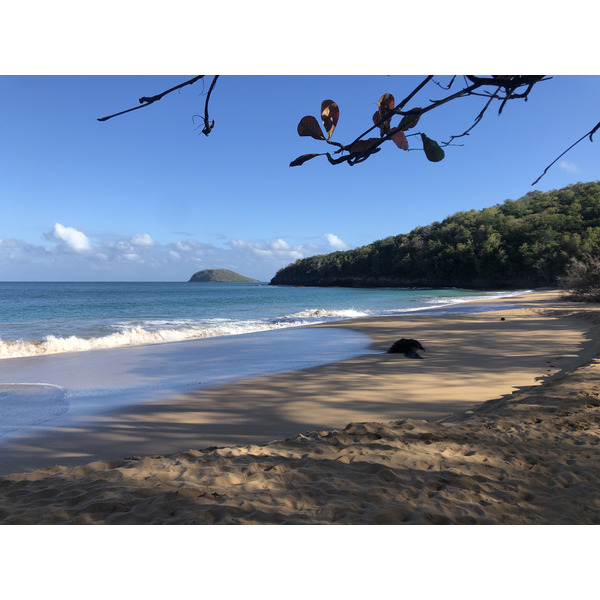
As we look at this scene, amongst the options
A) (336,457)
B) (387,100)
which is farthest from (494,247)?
(387,100)

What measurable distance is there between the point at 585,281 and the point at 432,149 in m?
21.4

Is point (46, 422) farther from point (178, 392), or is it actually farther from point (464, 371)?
point (464, 371)


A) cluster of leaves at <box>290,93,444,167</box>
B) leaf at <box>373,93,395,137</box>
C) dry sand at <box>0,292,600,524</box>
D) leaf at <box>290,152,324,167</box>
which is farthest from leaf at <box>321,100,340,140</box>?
dry sand at <box>0,292,600,524</box>

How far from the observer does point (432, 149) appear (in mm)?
1062

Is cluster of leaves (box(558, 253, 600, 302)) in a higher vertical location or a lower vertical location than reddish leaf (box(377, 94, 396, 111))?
lower

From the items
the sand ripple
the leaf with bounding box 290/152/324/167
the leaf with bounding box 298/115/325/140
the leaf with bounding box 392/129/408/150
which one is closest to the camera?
the leaf with bounding box 290/152/324/167

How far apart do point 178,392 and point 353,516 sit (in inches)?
148

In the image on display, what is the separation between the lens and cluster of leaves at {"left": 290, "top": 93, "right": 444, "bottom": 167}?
3.46ft

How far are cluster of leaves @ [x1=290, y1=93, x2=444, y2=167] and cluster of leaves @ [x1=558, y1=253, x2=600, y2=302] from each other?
20.3 meters

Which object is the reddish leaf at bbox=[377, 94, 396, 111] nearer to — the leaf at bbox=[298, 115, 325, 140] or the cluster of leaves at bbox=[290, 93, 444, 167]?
the cluster of leaves at bbox=[290, 93, 444, 167]

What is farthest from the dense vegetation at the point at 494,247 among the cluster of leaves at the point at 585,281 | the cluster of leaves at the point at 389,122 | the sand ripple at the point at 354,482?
the cluster of leaves at the point at 389,122

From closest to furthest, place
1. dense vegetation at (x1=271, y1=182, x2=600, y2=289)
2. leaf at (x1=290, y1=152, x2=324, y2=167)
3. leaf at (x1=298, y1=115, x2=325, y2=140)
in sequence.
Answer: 1. leaf at (x1=290, y1=152, x2=324, y2=167)
2. leaf at (x1=298, y1=115, x2=325, y2=140)
3. dense vegetation at (x1=271, y1=182, x2=600, y2=289)

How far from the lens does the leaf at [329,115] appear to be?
4.01 ft

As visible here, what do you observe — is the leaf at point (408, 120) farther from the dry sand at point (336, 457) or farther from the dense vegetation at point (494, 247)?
the dense vegetation at point (494, 247)
